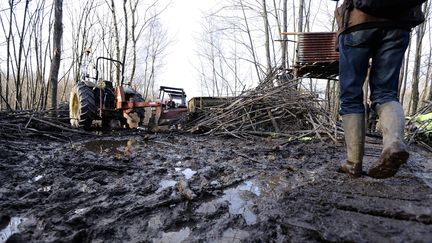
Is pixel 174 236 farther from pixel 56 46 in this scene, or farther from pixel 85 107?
pixel 56 46

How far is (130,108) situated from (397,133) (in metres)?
6.48

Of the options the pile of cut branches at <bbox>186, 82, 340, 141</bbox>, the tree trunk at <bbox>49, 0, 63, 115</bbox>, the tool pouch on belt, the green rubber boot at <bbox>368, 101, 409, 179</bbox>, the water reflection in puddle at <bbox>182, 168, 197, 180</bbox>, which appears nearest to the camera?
the green rubber boot at <bbox>368, 101, 409, 179</bbox>

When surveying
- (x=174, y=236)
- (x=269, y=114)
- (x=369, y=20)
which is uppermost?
(x=369, y=20)

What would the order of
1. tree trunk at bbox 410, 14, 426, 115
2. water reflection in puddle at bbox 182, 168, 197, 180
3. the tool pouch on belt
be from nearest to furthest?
the tool pouch on belt < water reflection in puddle at bbox 182, 168, 197, 180 < tree trunk at bbox 410, 14, 426, 115


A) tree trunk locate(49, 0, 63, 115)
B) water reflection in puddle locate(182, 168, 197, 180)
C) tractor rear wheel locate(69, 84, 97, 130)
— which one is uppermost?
tree trunk locate(49, 0, 63, 115)

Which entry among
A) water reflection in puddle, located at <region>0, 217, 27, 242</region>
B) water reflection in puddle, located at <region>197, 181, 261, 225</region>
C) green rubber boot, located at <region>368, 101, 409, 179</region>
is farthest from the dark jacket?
water reflection in puddle, located at <region>0, 217, 27, 242</region>

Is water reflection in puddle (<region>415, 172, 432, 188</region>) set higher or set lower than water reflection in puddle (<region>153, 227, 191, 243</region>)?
higher

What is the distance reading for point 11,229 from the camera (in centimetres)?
130

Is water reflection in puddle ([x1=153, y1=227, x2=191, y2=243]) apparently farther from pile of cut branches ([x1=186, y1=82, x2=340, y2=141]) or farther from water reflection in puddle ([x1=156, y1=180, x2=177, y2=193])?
pile of cut branches ([x1=186, y1=82, x2=340, y2=141])

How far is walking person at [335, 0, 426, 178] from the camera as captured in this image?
1854 millimetres

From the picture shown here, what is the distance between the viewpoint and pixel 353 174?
2133mm

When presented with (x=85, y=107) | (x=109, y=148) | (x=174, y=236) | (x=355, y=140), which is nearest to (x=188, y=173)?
(x=174, y=236)

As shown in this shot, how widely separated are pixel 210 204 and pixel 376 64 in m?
1.59

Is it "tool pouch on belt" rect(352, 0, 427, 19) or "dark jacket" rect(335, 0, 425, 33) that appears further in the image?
"dark jacket" rect(335, 0, 425, 33)
